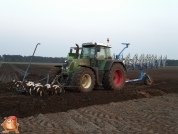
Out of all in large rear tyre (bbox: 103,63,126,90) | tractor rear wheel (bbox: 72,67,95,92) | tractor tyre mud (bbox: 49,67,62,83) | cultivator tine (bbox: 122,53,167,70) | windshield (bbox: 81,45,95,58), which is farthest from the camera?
cultivator tine (bbox: 122,53,167,70)

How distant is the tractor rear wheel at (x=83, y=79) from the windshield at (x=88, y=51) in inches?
47.9

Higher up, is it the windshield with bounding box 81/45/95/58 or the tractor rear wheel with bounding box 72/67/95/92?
the windshield with bounding box 81/45/95/58

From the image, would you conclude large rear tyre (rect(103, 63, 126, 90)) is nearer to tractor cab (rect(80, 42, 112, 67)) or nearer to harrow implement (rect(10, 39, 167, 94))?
harrow implement (rect(10, 39, 167, 94))

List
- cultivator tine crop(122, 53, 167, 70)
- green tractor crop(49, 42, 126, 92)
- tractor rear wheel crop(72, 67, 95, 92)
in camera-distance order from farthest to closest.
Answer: cultivator tine crop(122, 53, 167, 70), green tractor crop(49, 42, 126, 92), tractor rear wheel crop(72, 67, 95, 92)

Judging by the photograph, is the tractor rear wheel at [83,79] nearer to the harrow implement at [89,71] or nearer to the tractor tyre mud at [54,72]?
the harrow implement at [89,71]

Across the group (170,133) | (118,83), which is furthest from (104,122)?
(118,83)

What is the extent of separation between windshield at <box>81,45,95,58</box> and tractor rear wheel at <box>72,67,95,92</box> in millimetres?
1215

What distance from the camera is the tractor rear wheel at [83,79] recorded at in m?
10.1

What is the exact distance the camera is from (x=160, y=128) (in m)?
5.83

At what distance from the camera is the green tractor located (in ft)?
34.0

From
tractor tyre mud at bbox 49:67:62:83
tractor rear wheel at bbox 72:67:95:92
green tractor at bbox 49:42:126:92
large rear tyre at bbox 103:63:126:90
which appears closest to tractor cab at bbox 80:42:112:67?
green tractor at bbox 49:42:126:92

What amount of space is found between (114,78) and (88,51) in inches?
72.3

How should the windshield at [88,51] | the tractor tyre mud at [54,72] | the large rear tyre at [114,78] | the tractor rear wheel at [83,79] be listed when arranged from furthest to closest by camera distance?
the windshield at [88,51] → the large rear tyre at [114,78] → the tractor tyre mud at [54,72] → the tractor rear wheel at [83,79]

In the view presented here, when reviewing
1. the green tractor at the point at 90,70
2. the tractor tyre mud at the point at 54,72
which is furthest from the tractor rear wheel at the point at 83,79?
the tractor tyre mud at the point at 54,72
